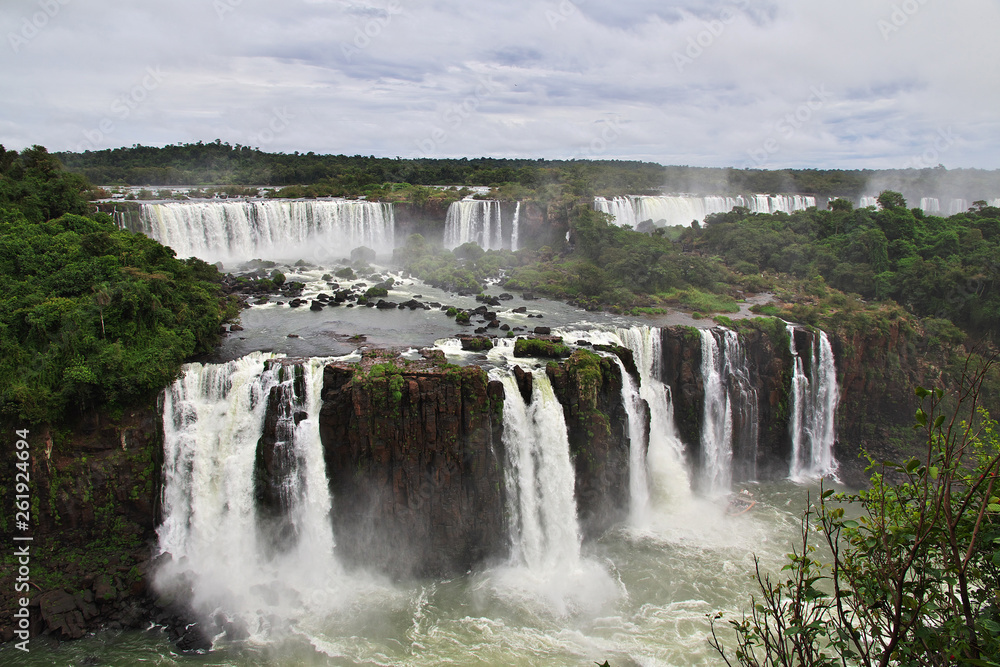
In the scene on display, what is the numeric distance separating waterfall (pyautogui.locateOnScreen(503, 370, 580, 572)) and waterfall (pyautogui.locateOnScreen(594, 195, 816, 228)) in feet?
92.7

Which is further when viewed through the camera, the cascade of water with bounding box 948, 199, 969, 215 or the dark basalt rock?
the cascade of water with bounding box 948, 199, 969, 215

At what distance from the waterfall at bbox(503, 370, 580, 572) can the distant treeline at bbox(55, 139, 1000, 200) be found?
36043mm

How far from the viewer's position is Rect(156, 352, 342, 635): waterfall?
1554 cm

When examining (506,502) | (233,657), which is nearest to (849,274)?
(506,502)

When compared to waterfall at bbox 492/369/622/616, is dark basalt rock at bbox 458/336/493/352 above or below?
above

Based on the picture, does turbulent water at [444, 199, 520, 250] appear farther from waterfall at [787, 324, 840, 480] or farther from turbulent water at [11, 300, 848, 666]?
turbulent water at [11, 300, 848, 666]

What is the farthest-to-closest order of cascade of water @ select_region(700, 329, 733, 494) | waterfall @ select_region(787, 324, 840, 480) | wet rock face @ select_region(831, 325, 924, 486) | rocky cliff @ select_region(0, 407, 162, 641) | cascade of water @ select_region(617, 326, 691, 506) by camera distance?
wet rock face @ select_region(831, 325, 924, 486), waterfall @ select_region(787, 324, 840, 480), cascade of water @ select_region(700, 329, 733, 494), cascade of water @ select_region(617, 326, 691, 506), rocky cliff @ select_region(0, 407, 162, 641)

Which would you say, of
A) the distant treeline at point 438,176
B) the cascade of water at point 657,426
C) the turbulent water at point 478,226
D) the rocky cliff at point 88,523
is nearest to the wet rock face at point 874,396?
the cascade of water at point 657,426

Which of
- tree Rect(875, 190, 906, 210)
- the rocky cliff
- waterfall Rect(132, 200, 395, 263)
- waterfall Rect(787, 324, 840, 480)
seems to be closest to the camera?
the rocky cliff

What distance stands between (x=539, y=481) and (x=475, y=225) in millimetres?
27931

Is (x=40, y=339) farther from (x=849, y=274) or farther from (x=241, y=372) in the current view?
(x=849, y=274)

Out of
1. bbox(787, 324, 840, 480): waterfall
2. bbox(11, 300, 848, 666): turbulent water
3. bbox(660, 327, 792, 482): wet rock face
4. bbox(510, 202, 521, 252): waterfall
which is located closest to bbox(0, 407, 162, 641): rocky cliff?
bbox(11, 300, 848, 666): turbulent water

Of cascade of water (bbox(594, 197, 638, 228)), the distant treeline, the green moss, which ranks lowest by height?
the green moss

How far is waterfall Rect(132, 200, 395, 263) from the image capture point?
109 feet
